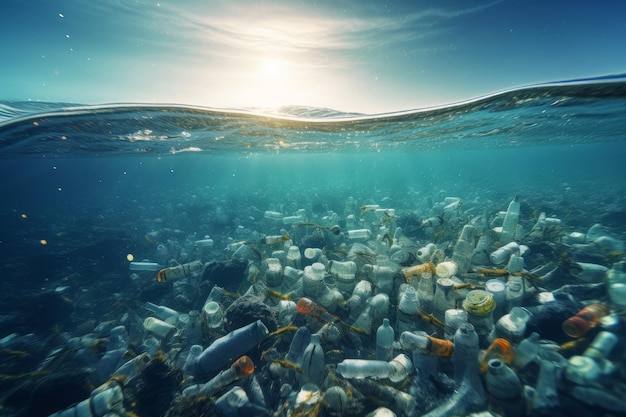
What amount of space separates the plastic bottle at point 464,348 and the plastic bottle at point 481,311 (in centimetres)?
57

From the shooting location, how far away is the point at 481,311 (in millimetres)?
3803

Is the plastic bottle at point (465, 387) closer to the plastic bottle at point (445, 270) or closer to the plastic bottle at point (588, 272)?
the plastic bottle at point (445, 270)

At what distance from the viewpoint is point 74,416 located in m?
3.13

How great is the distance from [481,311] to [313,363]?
271cm

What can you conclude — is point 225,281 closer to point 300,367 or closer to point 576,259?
point 300,367

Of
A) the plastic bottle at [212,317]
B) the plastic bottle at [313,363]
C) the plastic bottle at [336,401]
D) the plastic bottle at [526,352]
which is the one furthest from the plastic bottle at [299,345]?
the plastic bottle at [526,352]

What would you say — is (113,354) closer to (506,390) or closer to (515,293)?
(506,390)

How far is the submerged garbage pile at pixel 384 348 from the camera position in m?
3.09

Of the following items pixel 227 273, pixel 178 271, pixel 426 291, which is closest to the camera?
pixel 426 291

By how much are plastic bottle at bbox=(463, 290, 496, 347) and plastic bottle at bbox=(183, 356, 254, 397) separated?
3.54m

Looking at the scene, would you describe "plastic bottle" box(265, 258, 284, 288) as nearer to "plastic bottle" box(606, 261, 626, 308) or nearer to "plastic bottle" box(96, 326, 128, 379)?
"plastic bottle" box(96, 326, 128, 379)

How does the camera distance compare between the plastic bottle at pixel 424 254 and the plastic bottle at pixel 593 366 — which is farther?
→ the plastic bottle at pixel 424 254

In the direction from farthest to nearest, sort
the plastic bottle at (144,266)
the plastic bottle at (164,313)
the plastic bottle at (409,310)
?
the plastic bottle at (144,266) → the plastic bottle at (164,313) → the plastic bottle at (409,310)

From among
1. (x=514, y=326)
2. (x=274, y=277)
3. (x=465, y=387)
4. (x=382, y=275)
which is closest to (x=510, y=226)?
(x=382, y=275)
